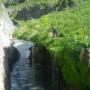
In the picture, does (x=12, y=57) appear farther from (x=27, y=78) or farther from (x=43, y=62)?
(x=27, y=78)

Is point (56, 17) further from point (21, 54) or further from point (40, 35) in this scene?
point (21, 54)

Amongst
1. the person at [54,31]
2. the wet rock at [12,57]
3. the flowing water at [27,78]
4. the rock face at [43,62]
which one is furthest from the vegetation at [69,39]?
the flowing water at [27,78]

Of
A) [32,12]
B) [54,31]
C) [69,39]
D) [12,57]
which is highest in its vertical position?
[32,12]

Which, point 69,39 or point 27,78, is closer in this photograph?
point 69,39

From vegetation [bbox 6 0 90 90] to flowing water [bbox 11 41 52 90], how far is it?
357 centimetres

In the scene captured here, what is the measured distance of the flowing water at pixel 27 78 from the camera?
38750 mm

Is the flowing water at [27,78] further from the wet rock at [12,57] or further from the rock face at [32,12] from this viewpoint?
the rock face at [32,12]

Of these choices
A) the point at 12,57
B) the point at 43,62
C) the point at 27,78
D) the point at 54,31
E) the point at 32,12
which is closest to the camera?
the point at 54,31

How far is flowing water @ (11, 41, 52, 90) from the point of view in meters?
38.8

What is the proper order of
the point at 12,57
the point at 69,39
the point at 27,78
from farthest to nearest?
the point at 12,57 < the point at 27,78 < the point at 69,39

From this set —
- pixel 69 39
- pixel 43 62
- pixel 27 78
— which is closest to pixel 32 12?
pixel 43 62

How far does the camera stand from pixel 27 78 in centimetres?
4188

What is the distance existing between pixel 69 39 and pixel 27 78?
13702 millimetres

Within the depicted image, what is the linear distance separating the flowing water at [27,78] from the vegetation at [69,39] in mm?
3572
